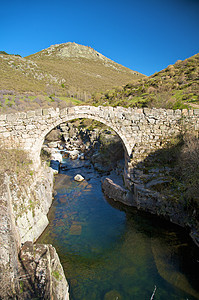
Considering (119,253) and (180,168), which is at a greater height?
(180,168)

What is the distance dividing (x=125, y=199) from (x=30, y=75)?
45.8 metres

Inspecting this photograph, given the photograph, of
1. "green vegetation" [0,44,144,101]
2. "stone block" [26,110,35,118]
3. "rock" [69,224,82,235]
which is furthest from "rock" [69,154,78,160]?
"green vegetation" [0,44,144,101]

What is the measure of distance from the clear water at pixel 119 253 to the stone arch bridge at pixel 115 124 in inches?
141

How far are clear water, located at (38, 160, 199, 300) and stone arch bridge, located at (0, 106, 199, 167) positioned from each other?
358cm

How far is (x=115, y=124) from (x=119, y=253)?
6451 millimetres

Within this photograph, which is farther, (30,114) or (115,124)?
(115,124)

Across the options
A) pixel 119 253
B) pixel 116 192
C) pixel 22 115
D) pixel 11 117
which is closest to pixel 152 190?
pixel 116 192

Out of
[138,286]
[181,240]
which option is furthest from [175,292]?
A: [181,240]

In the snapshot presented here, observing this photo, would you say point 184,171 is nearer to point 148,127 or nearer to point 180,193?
point 180,193

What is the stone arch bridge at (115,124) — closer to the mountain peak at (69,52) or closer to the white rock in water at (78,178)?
the white rock in water at (78,178)

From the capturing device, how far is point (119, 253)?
6770 mm

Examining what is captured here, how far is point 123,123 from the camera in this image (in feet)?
32.8

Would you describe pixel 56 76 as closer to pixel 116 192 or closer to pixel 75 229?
pixel 116 192

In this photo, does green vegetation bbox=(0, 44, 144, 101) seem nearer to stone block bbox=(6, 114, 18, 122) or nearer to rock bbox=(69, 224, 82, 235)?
stone block bbox=(6, 114, 18, 122)
